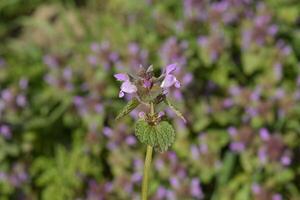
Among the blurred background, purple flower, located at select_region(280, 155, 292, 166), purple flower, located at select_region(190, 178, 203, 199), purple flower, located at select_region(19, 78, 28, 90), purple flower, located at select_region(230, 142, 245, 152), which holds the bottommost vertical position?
purple flower, located at select_region(280, 155, 292, 166)

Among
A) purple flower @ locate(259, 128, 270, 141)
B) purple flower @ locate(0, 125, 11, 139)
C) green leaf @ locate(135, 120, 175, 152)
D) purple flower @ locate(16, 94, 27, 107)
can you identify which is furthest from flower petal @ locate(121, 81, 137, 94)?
purple flower @ locate(16, 94, 27, 107)

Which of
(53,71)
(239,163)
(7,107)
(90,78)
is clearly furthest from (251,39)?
(7,107)

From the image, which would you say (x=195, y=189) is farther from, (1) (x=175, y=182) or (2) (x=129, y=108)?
(2) (x=129, y=108)

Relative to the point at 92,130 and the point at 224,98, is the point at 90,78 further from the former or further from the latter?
the point at 224,98

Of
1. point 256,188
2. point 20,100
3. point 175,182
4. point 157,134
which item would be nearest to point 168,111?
point 175,182

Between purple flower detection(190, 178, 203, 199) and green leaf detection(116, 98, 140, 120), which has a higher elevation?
purple flower detection(190, 178, 203, 199)

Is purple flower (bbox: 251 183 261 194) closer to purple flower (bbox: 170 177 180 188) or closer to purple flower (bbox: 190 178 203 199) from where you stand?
purple flower (bbox: 190 178 203 199)
